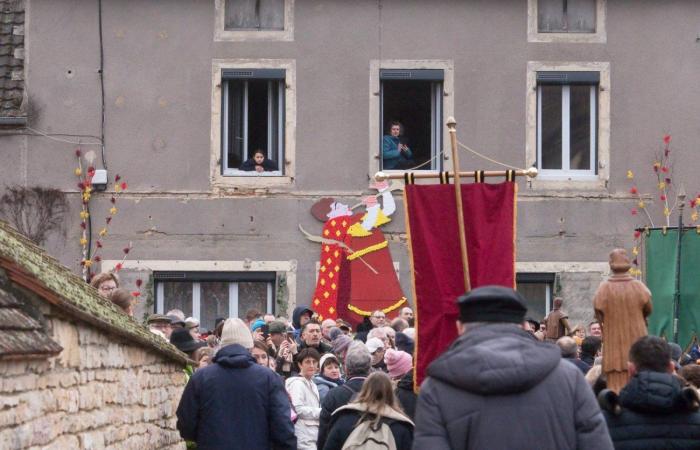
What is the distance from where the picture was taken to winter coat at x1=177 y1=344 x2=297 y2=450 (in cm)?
1084

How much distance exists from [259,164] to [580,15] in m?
5.39

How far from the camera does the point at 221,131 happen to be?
24.0m

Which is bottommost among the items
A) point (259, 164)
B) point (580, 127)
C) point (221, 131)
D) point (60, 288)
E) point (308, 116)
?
point (60, 288)

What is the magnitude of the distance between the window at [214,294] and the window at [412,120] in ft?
8.56

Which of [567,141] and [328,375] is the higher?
[567,141]

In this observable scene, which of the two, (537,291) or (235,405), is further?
(537,291)

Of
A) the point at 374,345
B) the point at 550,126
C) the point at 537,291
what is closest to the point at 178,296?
the point at 537,291

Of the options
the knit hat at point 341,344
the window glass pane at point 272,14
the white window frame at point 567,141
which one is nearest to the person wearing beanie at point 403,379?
the knit hat at point 341,344

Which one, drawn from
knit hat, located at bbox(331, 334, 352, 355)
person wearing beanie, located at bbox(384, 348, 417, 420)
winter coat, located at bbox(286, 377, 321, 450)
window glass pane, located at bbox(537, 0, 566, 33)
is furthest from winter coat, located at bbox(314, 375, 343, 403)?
window glass pane, located at bbox(537, 0, 566, 33)

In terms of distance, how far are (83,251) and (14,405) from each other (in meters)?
15.8

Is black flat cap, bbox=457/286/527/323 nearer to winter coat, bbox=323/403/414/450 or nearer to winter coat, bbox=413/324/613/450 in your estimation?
winter coat, bbox=413/324/613/450

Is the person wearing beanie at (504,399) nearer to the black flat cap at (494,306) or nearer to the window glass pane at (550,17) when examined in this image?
the black flat cap at (494,306)

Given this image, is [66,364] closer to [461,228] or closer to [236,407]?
[236,407]

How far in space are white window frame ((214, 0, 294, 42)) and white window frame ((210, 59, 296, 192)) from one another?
1.11 feet
